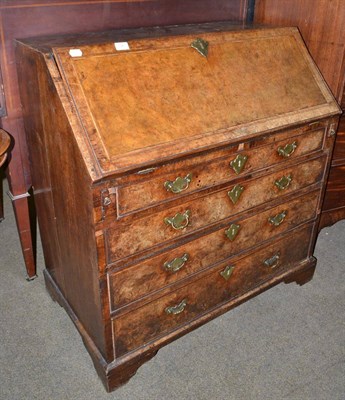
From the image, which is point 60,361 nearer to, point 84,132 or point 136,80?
point 84,132

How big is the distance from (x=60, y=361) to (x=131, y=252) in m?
0.82

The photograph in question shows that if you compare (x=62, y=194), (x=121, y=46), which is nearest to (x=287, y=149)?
(x=121, y=46)

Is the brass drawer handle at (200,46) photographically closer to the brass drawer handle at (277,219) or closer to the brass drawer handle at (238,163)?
the brass drawer handle at (238,163)

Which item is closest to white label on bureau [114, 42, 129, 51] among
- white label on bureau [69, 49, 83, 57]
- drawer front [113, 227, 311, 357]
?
white label on bureau [69, 49, 83, 57]

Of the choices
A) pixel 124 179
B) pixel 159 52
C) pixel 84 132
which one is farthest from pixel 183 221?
pixel 159 52

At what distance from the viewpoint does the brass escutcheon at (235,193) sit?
1938 millimetres

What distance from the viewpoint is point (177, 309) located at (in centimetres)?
204

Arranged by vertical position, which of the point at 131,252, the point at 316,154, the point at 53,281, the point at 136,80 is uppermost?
the point at 136,80

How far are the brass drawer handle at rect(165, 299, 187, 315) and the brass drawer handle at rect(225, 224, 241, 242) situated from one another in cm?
37

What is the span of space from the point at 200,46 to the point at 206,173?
0.54m

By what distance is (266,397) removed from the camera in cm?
198

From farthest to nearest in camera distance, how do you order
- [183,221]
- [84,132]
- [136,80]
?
[183,221], [136,80], [84,132]

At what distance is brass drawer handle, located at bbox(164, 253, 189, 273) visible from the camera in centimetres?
188

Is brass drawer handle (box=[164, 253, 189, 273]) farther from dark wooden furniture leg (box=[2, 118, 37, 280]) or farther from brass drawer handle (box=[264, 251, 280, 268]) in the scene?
dark wooden furniture leg (box=[2, 118, 37, 280])
